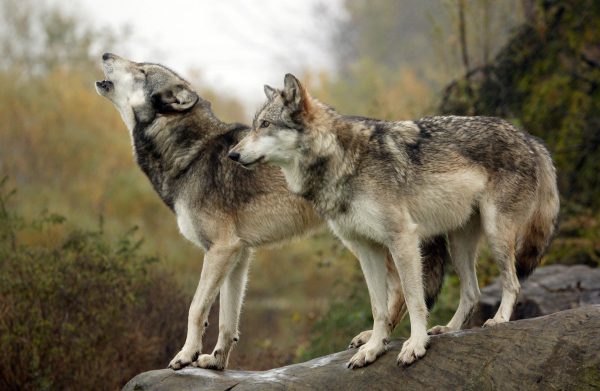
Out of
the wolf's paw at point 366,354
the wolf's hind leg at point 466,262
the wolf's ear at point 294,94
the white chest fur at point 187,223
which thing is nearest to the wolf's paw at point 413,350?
the wolf's paw at point 366,354

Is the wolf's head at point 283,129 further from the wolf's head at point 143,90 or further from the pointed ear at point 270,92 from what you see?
the wolf's head at point 143,90

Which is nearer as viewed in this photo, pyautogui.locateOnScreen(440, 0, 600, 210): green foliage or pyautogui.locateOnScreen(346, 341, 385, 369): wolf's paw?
pyautogui.locateOnScreen(346, 341, 385, 369): wolf's paw

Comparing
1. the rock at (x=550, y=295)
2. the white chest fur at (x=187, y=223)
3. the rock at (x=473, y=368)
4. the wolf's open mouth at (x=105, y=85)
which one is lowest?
the rock at (x=550, y=295)

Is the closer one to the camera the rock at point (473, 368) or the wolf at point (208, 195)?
the rock at point (473, 368)

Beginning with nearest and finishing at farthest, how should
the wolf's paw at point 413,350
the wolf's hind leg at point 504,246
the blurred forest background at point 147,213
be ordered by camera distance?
1. the wolf's paw at point 413,350
2. the wolf's hind leg at point 504,246
3. the blurred forest background at point 147,213

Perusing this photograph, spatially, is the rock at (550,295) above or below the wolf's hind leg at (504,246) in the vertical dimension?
below

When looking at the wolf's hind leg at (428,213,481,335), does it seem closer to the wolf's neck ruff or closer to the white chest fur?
the white chest fur

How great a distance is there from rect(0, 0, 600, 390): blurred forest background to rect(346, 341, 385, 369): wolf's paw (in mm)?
3740

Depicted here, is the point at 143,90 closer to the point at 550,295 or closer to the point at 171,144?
the point at 171,144

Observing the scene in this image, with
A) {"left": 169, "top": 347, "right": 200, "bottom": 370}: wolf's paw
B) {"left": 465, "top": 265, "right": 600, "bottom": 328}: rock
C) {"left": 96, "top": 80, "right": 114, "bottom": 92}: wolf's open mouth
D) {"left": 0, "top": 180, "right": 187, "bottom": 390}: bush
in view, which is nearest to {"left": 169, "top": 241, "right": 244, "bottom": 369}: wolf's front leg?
{"left": 169, "top": 347, "right": 200, "bottom": 370}: wolf's paw

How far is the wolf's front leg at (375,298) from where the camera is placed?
6.38 m

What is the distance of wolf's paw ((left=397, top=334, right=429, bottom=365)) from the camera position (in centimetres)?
614

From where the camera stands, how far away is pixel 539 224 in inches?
272

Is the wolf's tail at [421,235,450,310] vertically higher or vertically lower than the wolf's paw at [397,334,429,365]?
higher
